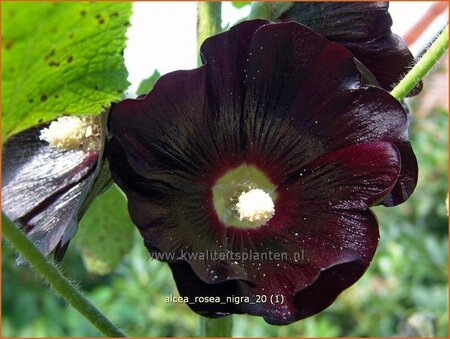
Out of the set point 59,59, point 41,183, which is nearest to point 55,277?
point 59,59

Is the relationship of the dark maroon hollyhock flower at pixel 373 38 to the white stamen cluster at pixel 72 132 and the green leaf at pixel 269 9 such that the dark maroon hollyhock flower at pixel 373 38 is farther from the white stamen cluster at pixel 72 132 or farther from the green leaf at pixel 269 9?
the white stamen cluster at pixel 72 132

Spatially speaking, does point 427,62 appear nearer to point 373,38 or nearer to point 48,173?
point 373,38

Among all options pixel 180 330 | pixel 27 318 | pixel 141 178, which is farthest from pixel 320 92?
pixel 27 318

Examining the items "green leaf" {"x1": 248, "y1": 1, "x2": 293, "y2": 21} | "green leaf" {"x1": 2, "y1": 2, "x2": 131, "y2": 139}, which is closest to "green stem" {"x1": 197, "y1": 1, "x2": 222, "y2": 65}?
"green leaf" {"x1": 248, "y1": 1, "x2": 293, "y2": 21}

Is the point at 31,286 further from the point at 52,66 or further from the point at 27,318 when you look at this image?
the point at 52,66

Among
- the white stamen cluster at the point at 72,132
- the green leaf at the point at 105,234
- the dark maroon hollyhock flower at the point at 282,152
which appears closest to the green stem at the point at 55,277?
the dark maroon hollyhock flower at the point at 282,152

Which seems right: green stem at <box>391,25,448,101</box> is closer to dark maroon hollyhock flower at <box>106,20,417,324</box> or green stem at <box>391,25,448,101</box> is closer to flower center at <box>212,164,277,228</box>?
dark maroon hollyhock flower at <box>106,20,417,324</box>
